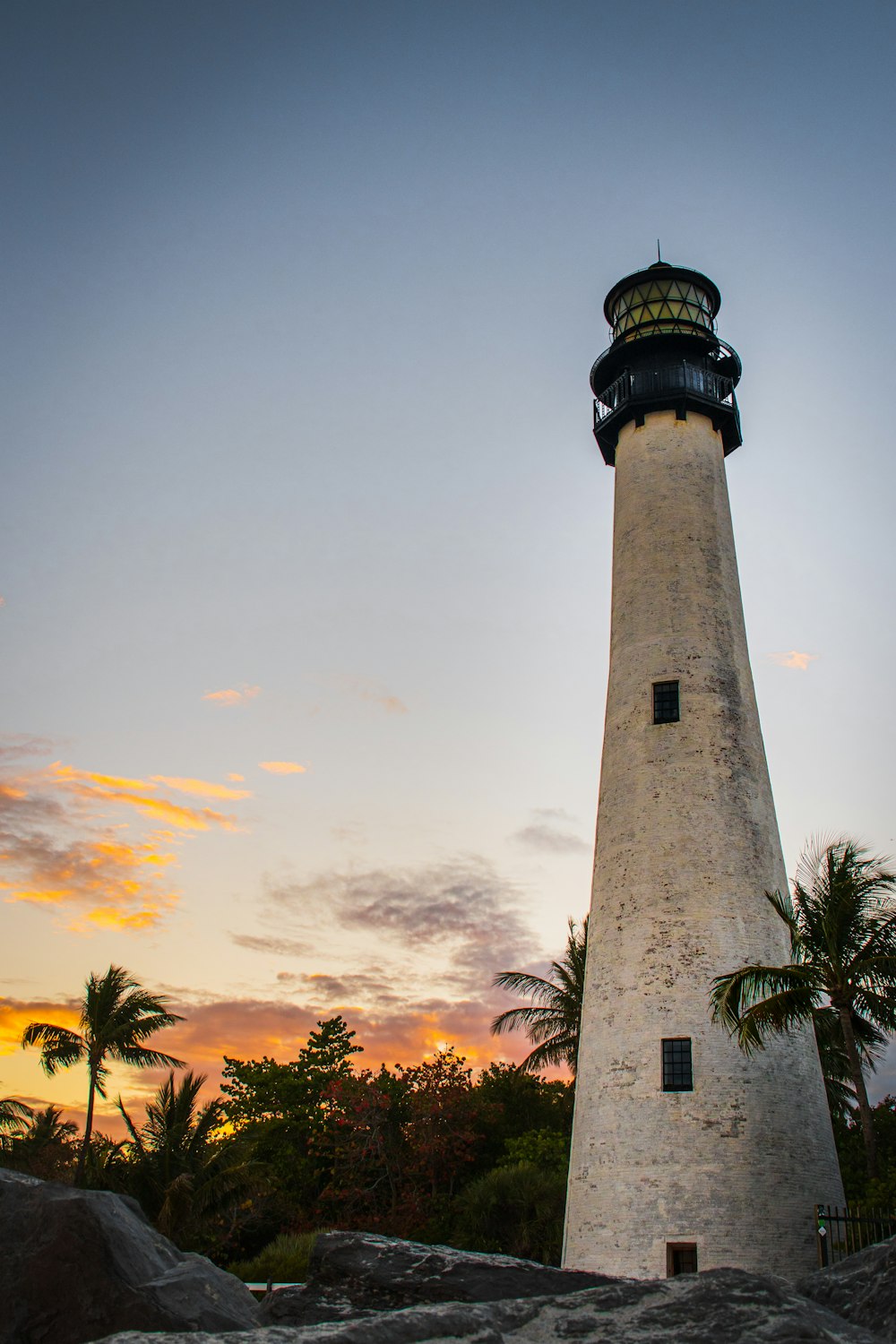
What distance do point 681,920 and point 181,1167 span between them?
51.6 ft

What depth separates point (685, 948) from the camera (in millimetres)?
23469

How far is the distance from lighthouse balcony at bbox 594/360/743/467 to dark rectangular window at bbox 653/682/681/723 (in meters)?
8.74

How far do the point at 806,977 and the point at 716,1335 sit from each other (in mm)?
18223

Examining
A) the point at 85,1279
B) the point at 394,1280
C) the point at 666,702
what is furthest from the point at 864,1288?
the point at 666,702

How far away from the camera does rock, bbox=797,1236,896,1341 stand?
6.25 metres

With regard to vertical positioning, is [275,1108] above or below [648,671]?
below

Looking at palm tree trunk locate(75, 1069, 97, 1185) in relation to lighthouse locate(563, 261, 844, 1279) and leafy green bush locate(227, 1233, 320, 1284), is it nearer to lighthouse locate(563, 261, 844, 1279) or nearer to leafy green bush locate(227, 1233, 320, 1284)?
leafy green bush locate(227, 1233, 320, 1284)

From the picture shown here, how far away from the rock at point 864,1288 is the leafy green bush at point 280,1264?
79.0ft

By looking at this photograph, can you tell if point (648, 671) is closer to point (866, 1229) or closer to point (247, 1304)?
point (866, 1229)

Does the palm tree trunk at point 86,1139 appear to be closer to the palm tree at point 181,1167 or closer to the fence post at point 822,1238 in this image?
the palm tree at point 181,1167

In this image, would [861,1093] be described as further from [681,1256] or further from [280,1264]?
[280,1264]

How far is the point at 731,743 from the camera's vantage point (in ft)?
84.3

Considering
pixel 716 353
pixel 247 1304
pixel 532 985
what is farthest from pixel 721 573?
pixel 247 1304

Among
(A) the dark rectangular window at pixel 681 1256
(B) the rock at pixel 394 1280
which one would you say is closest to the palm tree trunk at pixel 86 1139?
(A) the dark rectangular window at pixel 681 1256
